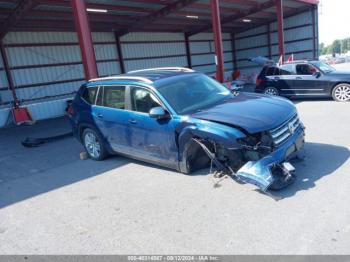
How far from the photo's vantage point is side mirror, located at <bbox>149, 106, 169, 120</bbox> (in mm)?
4961

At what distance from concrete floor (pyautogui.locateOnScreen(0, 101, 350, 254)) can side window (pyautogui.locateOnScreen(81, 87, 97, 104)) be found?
1.44 m

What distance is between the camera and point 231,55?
91.2ft

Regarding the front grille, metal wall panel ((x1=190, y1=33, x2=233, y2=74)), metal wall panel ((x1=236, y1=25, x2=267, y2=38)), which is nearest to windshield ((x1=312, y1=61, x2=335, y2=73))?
the front grille

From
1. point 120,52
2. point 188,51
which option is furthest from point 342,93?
point 188,51

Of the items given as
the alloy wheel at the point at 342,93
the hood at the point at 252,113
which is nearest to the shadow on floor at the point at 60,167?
the hood at the point at 252,113

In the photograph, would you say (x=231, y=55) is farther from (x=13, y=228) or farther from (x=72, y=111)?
(x=13, y=228)

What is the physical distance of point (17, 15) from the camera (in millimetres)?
12328

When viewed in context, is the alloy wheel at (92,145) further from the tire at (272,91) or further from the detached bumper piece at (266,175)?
the tire at (272,91)

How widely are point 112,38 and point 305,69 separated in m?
11.8

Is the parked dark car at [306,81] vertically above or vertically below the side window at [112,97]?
below

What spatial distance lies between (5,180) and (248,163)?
4.79 meters

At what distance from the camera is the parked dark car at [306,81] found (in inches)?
428

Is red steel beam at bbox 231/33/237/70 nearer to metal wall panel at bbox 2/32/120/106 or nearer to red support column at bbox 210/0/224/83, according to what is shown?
metal wall panel at bbox 2/32/120/106

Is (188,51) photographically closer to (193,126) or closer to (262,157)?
(193,126)
